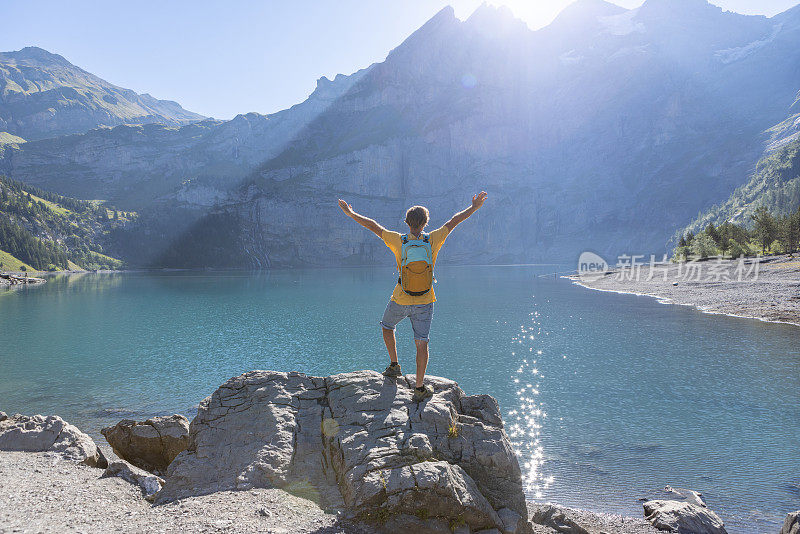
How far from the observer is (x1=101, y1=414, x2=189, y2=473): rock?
12570 millimetres

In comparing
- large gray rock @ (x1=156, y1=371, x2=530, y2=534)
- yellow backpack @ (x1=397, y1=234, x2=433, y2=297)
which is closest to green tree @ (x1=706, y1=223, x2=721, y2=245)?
large gray rock @ (x1=156, y1=371, x2=530, y2=534)

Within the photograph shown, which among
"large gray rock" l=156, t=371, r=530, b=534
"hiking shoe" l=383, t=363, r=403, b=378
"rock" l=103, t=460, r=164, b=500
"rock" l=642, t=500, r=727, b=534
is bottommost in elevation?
"rock" l=642, t=500, r=727, b=534

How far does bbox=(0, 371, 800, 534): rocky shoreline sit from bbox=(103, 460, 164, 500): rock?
0.12 ft

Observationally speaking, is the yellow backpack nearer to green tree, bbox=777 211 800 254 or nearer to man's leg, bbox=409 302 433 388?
man's leg, bbox=409 302 433 388

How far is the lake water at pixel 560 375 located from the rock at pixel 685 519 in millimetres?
999

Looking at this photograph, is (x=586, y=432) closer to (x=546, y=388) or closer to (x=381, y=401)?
(x=546, y=388)

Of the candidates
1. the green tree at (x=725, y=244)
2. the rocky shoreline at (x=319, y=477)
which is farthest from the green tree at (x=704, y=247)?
the rocky shoreline at (x=319, y=477)

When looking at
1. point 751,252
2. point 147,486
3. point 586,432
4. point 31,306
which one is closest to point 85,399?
point 147,486

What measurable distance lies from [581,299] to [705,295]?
54.5 feet

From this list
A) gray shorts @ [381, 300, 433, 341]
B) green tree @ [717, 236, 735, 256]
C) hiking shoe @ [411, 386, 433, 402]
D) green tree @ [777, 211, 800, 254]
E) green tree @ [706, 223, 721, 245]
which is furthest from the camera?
green tree @ [706, 223, 721, 245]

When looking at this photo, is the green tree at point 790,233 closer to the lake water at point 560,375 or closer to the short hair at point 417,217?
the lake water at point 560,375

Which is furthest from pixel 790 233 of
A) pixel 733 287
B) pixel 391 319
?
pixel 391 319

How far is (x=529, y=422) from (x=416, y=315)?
13.9 meters

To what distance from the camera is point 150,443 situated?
1266 cm
